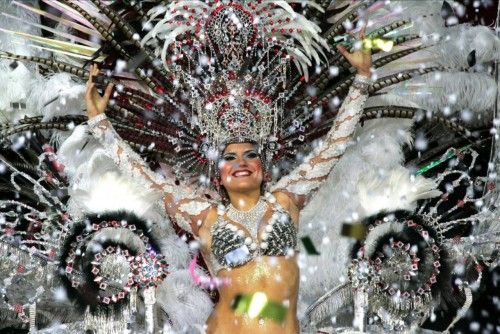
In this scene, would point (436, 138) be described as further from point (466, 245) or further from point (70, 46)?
point (70, 46)

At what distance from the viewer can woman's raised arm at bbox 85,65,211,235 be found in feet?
11.2

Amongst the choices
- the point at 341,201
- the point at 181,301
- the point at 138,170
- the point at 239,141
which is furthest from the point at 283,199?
the point at 181,301

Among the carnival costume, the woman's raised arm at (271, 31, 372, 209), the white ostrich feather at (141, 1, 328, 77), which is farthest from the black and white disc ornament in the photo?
the white ostrich feather at (141, 1, 328, 77)

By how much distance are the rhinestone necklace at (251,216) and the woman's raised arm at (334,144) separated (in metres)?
0.15

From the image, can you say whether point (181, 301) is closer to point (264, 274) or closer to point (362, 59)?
point (264, 274)

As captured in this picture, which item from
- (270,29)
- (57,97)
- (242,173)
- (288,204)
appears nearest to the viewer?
(242,173)

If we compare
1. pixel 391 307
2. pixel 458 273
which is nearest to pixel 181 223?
pixel 391 307

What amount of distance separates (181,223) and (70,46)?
3.52ft

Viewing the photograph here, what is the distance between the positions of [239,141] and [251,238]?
43cm

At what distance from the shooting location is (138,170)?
3.46 meters

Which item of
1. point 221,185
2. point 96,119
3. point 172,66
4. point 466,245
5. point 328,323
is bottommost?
point 328,323

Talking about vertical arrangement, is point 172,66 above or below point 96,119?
above

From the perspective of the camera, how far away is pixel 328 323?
13.0ft

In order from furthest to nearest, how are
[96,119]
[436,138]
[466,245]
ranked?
1. [436,138]
2. [466,245]
3. [96,119]
